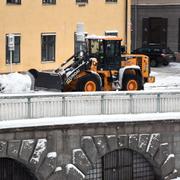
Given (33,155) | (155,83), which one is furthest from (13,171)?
(155,83)

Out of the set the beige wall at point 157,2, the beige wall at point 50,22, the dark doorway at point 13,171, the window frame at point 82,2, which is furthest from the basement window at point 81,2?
the dark doorway at point 13,171

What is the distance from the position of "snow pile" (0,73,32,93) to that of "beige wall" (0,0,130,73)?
17.4 feet

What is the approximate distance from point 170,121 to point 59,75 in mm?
6299

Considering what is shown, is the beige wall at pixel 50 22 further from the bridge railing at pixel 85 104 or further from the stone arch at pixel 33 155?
the stone arch at pixel 33 155

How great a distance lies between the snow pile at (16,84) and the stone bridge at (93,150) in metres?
5.30

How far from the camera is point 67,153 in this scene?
20219mm

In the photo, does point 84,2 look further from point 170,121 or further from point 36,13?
point 170,121

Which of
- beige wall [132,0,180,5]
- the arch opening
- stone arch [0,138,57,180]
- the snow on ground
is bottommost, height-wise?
the arch opening

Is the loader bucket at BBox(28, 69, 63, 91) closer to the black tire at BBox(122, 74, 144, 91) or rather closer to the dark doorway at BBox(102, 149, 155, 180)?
the black tire at BBox(122, 74, 144, 91)

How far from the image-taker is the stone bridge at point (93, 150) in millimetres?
19641

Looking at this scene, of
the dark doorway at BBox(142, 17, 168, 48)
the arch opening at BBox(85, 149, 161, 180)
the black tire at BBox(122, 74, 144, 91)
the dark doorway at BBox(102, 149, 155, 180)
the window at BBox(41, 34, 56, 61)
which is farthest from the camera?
the dark doorway at BBox(142, 17, 168, 48)

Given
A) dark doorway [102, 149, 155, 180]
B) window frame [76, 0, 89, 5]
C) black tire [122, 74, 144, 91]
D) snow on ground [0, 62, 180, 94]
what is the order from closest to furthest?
1. dark doorway [102, 149, 155, 180]
2. snow on ground [0, 62, 180, 94]
3. black tire [122, 74, 144, 91]
4. window frame [76, 0, 89, 5]

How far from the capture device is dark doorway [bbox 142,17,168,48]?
50.0m

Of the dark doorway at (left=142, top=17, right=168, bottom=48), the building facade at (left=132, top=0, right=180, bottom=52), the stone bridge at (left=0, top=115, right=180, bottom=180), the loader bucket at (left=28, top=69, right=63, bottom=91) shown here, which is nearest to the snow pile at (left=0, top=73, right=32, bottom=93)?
the loader bucket at (left=28, top=69, right=63, bottom=91)
